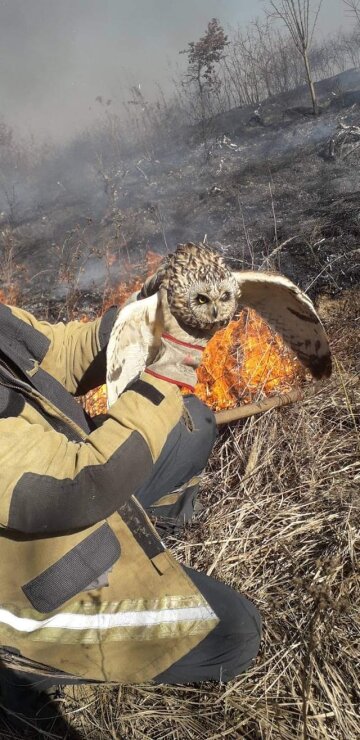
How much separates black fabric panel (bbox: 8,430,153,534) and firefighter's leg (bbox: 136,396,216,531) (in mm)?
820

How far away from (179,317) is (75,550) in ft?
2.66

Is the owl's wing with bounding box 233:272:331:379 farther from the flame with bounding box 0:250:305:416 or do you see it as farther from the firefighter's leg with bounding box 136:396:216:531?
the flame with bounding box 0:250:305:416

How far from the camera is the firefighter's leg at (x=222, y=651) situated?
1.72m

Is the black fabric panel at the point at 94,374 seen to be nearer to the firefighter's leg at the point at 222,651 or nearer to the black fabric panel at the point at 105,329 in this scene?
the black fabric panel at the point at 105,329

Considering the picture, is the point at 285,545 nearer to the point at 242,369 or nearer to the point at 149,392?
the point at 149,392

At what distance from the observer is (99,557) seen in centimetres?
159

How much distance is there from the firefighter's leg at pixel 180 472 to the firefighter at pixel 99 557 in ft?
1.83

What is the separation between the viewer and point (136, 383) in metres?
1.58

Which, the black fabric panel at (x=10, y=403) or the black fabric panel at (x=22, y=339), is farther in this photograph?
the black fabric panel at (x=22, y=339)

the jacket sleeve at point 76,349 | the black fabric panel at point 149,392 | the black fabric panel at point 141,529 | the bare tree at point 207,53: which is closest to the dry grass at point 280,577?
the black fabric panel at point 141,529

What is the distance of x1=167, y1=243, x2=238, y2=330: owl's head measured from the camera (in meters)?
1.60

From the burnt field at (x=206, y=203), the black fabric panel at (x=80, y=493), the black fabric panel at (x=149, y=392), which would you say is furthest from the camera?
the burnt field at (x=206, y=203)

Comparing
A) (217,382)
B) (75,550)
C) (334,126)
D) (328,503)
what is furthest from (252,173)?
(75,550)

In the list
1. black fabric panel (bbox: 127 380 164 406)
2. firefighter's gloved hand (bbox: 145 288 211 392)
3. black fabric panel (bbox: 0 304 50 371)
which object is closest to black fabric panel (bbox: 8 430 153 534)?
black fabric panel (bbox: 127 380 164 406)
